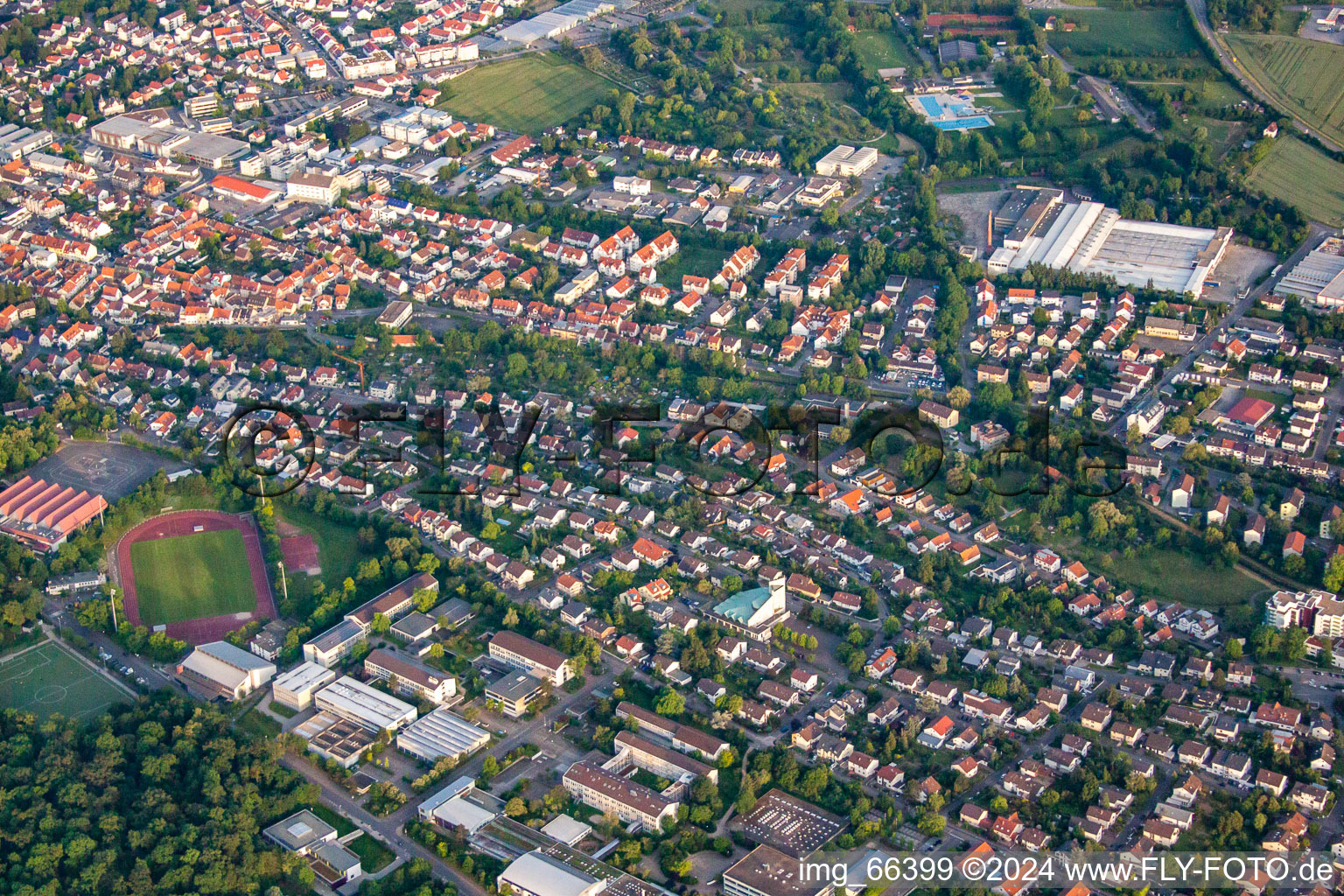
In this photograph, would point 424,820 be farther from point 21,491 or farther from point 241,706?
point 21,491

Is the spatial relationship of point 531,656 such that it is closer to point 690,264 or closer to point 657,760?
point 657,760

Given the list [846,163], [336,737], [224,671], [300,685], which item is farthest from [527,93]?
[336,737]

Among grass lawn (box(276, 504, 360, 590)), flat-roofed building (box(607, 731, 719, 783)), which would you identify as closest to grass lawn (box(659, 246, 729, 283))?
grass lawn (box(276, 504, 360, 590))

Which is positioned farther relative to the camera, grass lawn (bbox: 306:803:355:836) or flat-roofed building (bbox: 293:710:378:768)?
flat-roofed building (bbox: 293:710:378:768)

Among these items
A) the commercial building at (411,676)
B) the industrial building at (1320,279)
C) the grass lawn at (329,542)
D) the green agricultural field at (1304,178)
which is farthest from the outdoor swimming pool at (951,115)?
the commercial building at (411,676)

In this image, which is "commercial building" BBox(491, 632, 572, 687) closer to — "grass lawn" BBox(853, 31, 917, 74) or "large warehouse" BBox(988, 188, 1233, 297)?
"large warehouse" BBox(988, 188, 1233, 297)

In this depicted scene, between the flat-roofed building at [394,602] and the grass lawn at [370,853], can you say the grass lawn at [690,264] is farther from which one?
the grass lawn at [370,853]

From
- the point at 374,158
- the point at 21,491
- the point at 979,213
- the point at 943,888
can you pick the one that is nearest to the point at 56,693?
the point at 21,491
